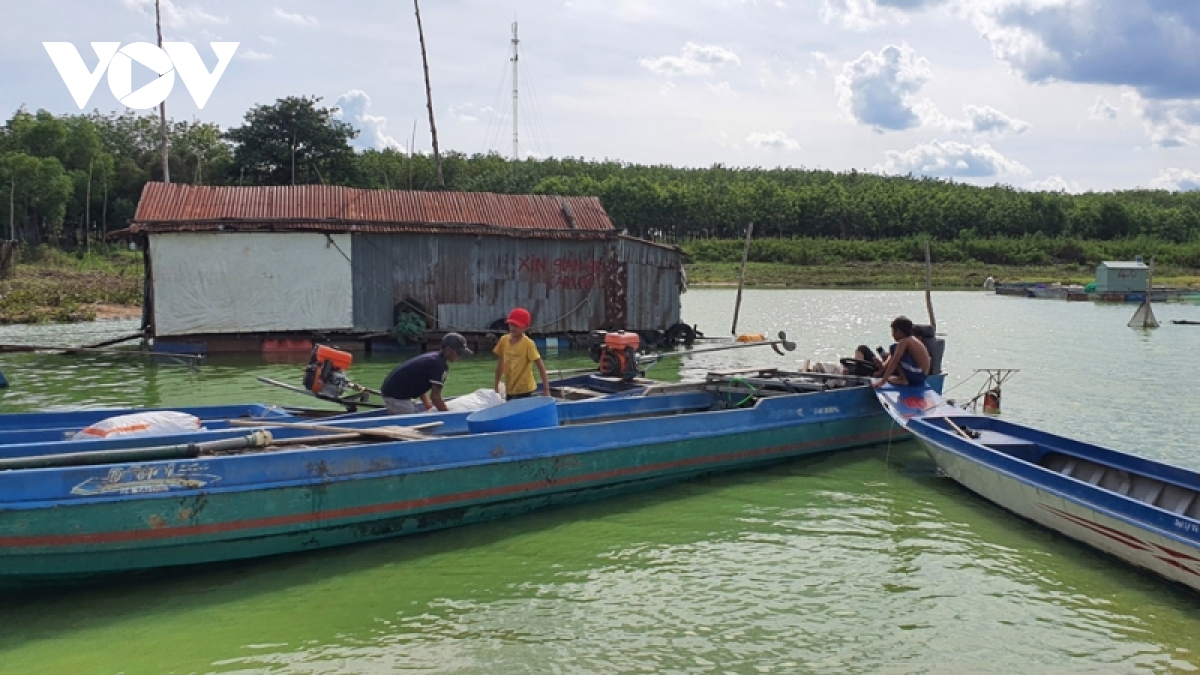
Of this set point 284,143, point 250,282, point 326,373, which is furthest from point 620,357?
point 284,143

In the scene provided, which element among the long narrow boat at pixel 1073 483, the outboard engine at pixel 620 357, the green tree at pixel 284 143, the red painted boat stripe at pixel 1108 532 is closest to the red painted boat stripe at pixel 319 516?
the long narrow boat at pixel 1073 483

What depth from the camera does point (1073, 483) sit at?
8.14m

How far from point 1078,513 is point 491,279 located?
57.6 feet

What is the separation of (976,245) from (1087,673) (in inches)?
3378

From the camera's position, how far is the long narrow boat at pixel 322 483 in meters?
6.50

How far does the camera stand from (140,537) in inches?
265

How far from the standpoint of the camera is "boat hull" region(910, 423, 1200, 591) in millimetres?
7031

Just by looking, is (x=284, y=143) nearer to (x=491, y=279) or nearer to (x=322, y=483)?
(x=491, y=279)

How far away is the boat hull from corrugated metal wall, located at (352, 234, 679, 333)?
15.0 metres

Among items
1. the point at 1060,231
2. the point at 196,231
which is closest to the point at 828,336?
the point at 196,231

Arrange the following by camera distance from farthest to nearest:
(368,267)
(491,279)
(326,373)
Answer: (491,279) < (368,267) < (326,373)

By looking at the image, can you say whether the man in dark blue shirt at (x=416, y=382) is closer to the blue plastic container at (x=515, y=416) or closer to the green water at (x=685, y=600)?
the blue plastic container at (x=515, y=416)

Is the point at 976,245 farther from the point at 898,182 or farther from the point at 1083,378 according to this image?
the point at 1083,378

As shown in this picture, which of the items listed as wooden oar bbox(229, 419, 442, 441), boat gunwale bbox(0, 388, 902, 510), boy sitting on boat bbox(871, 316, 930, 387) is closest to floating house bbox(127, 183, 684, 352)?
boy sitting on boat bbox(871, 316, 930, 387)
